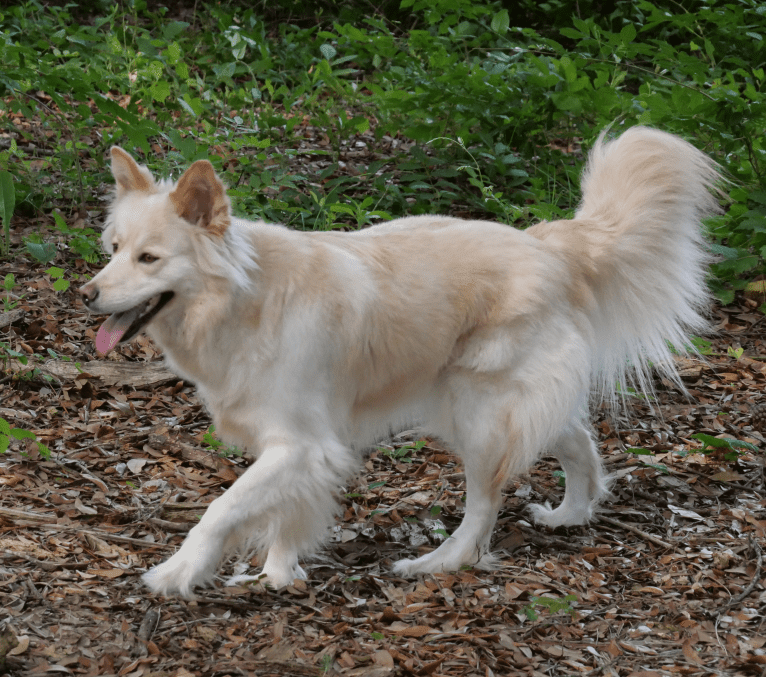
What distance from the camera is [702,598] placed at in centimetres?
334

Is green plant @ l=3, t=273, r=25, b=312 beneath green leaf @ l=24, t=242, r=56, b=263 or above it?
beneath

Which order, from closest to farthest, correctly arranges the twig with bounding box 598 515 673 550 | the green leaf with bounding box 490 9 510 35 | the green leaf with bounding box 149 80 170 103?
the twig with bounding box 598 515 673 550 → the green leaf with bounding box 149 80 170 103 → the green leaf with bounding box 490 9 510 35

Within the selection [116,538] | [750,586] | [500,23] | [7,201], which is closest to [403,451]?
[116,538]

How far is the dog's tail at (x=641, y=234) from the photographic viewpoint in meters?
3.80

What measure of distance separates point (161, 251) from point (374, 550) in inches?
65.0

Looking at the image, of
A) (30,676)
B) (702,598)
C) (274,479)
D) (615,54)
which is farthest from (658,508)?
(615,54)

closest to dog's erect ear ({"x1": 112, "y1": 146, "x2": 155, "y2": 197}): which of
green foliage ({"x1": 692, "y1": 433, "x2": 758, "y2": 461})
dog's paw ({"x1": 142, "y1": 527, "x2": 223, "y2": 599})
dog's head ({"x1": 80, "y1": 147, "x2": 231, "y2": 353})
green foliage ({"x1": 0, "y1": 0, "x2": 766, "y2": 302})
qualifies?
dog's head ({"x1": 80, "y1": 147, "x2": 231, "y2": 353})

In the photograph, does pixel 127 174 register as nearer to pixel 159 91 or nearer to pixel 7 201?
pixel 7 201

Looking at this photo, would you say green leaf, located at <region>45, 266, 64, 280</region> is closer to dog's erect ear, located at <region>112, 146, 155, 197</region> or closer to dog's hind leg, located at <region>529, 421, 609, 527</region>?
dog's erect ear, located at <region>112, 146, 155, 197</region>

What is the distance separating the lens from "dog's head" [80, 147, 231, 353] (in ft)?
10.1

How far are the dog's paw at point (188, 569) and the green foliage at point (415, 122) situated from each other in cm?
314

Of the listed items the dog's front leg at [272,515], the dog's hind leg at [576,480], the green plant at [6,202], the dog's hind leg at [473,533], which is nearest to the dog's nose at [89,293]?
the dog's front leg at [272,515]

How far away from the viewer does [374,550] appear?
3.81 meters

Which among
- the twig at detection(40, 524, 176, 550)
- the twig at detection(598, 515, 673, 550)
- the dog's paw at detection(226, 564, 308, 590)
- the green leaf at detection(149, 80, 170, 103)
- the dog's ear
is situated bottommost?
the dog's paw at detection(226, 564, 308, 590)
